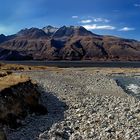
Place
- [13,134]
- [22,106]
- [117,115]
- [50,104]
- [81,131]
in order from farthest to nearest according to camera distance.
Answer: [50,104] < [117,115] < [22,106] < [81,131] < [13,134]

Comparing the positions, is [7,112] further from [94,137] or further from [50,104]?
[50,104]

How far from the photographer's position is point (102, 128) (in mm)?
26750

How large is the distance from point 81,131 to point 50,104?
1405 centimetres

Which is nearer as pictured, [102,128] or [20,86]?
[102,128]

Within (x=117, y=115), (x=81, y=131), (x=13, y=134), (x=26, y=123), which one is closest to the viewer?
(x=13, y=134)

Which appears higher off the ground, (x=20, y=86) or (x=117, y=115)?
(x=20, y=86)

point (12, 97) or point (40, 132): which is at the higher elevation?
point (12, 97)

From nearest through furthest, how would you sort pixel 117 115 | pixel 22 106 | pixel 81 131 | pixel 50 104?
pixel 81 131
pixel 22 106
pixel 117 115
pixel 50 104

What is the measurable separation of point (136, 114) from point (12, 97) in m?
11.2

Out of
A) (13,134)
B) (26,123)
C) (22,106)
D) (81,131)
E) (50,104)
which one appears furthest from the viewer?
(50,104)

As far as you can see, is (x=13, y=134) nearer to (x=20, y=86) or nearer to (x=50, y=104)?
(x=20, y=86)

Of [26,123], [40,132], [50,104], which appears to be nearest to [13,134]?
[40,132]

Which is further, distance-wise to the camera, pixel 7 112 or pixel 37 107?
pixel 37 107

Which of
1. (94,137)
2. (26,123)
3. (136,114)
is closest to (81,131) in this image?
(94,137)
